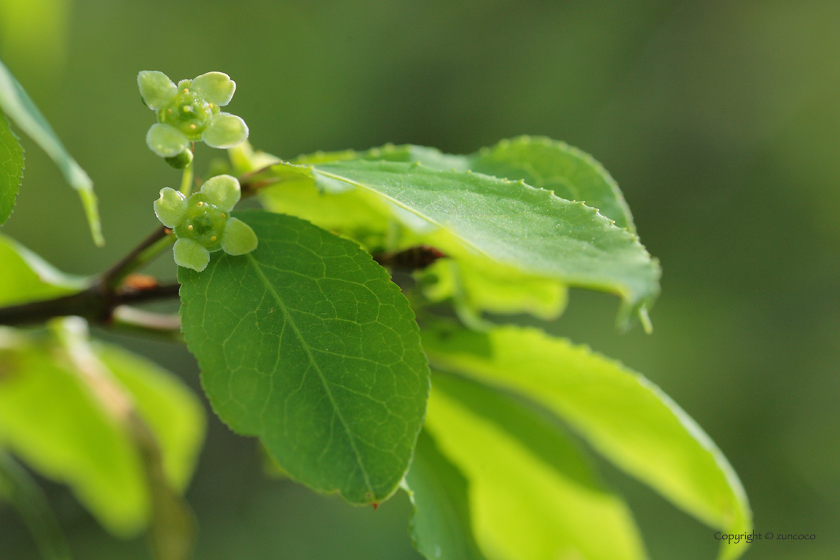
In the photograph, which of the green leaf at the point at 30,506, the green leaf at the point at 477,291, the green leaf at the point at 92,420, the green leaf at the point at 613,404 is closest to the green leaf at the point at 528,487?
the green leaf at the point at 613,404

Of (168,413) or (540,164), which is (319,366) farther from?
(168,413)

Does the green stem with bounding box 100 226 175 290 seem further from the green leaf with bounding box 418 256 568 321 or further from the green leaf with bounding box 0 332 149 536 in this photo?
the green leaf with bounding box 0 332 149 536

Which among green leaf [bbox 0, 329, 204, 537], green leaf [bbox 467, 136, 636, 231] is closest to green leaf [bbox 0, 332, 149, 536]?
green leaf [bbox 0, 329, 204, 537]

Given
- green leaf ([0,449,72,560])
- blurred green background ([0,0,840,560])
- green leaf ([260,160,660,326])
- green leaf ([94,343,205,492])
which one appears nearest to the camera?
green leaf ([260,160,660,326])

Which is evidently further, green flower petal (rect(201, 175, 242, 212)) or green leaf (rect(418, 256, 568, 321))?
green leaf (rect(418, 256, 568, 321))

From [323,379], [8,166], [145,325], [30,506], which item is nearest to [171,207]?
[8,166]

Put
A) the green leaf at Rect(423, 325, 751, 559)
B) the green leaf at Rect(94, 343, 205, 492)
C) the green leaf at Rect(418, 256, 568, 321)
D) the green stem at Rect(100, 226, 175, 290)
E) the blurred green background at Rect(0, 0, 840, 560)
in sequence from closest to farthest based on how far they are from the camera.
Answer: the green stem at Rect(100, 226, 175, 290) < the green leaf at Rect(423, 325, 751, 559) < the green leaf at Rect(418, 256, 568, 321) < the green leaf at Rect(94, 343, 205, 492) < the blurred green background at Rect(0, 0, 840, 560)
